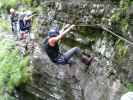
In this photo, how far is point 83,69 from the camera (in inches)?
409

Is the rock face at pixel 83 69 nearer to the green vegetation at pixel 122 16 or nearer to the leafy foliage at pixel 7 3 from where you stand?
the green vegetation at pixel 122 16

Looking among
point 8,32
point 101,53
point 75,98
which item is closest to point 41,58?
point 75,98

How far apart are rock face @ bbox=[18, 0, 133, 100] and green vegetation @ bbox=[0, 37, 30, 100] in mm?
411

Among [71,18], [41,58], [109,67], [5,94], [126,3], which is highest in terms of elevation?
[126,3]

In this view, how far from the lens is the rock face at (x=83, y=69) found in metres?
8.66

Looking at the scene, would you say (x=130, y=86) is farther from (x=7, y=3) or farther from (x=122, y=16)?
(x=7, y=3)

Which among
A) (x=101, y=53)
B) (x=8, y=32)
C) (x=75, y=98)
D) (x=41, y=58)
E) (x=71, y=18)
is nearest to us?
(x=101, y=53)

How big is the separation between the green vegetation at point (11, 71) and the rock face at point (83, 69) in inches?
16.2

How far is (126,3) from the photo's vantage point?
27.1 ft

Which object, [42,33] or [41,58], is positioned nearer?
[41,58]

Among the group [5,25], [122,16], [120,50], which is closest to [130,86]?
[120,50]

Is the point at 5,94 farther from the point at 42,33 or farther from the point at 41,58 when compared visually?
the point at 42,33

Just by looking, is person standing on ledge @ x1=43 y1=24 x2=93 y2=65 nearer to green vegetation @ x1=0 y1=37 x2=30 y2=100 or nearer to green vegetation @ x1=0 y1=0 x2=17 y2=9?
green vegetation @ x1=0 y1=37 x2=30 y2=100

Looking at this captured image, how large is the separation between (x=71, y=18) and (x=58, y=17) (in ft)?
4.27
